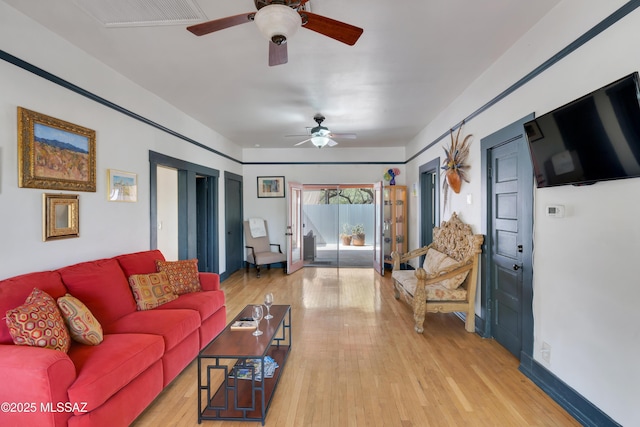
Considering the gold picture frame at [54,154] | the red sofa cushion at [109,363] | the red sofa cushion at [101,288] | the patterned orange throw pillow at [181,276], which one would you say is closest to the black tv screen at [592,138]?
the red sofa cushion at [109,363]

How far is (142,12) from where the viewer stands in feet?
6.73

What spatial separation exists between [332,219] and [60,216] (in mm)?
5884

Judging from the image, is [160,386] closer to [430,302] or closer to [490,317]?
[430,302]

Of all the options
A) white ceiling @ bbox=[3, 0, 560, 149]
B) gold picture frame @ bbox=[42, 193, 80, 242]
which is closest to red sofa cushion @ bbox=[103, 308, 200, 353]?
gold picture frame @ bbox=[42, 193, 80, 242]

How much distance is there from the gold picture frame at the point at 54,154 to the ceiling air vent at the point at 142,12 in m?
0.93

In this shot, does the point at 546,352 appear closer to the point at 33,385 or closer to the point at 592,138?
the point at 592,138

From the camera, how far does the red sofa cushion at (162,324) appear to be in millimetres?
2328

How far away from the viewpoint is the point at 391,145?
22.9ft

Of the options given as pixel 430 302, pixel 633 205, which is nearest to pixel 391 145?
pixel 430 302

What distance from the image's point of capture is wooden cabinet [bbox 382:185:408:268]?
6.74 metres

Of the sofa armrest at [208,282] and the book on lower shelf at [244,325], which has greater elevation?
the sofa armrest at [208,282]

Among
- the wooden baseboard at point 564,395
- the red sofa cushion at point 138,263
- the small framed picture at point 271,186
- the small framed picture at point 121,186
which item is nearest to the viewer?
the wooden baseboard at point 564,395

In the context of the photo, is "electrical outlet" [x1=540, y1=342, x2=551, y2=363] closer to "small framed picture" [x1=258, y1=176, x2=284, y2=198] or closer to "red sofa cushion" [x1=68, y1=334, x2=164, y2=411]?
"red sofa cushion" [x1=68, y1=334, x2=164, y2=411]

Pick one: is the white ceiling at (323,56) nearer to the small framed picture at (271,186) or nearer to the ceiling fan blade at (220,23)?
the ceiling fan blade at (220,23)
